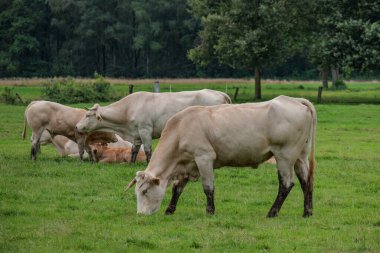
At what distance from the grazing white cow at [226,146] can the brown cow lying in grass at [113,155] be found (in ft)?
23.7

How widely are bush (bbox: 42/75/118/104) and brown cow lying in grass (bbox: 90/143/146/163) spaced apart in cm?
2393

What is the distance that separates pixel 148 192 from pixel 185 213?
74 centimetres

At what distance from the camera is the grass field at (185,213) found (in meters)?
10.3

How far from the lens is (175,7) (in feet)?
337

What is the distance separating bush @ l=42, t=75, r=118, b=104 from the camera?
145 ft

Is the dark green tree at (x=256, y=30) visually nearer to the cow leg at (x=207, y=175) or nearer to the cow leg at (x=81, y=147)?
the cow leg at (x=81, y=147)

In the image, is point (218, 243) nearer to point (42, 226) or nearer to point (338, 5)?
point (42, 226)

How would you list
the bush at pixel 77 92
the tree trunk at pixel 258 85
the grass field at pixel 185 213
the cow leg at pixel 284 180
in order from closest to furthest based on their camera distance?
the grass field at pixel 185 213 → the cow leg at pixel 284 180 → the bush at pixel 77 92 → the tree trunk at pixel 258 85

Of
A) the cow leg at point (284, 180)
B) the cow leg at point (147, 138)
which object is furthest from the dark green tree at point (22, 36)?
Answer: the cow leg at point (284, 180)

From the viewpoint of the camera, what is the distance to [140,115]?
19.6 m

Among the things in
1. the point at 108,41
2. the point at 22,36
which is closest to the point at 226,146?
the point at 22,36

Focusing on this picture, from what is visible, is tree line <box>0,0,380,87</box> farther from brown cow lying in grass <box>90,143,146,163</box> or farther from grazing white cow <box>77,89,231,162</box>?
grazing white cow <box>77,89,231,162</box>

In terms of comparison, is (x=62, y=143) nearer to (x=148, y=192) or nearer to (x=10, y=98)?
(x=148, y=192)

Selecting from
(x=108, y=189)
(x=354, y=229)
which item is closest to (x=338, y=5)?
(x=108, y=189)
